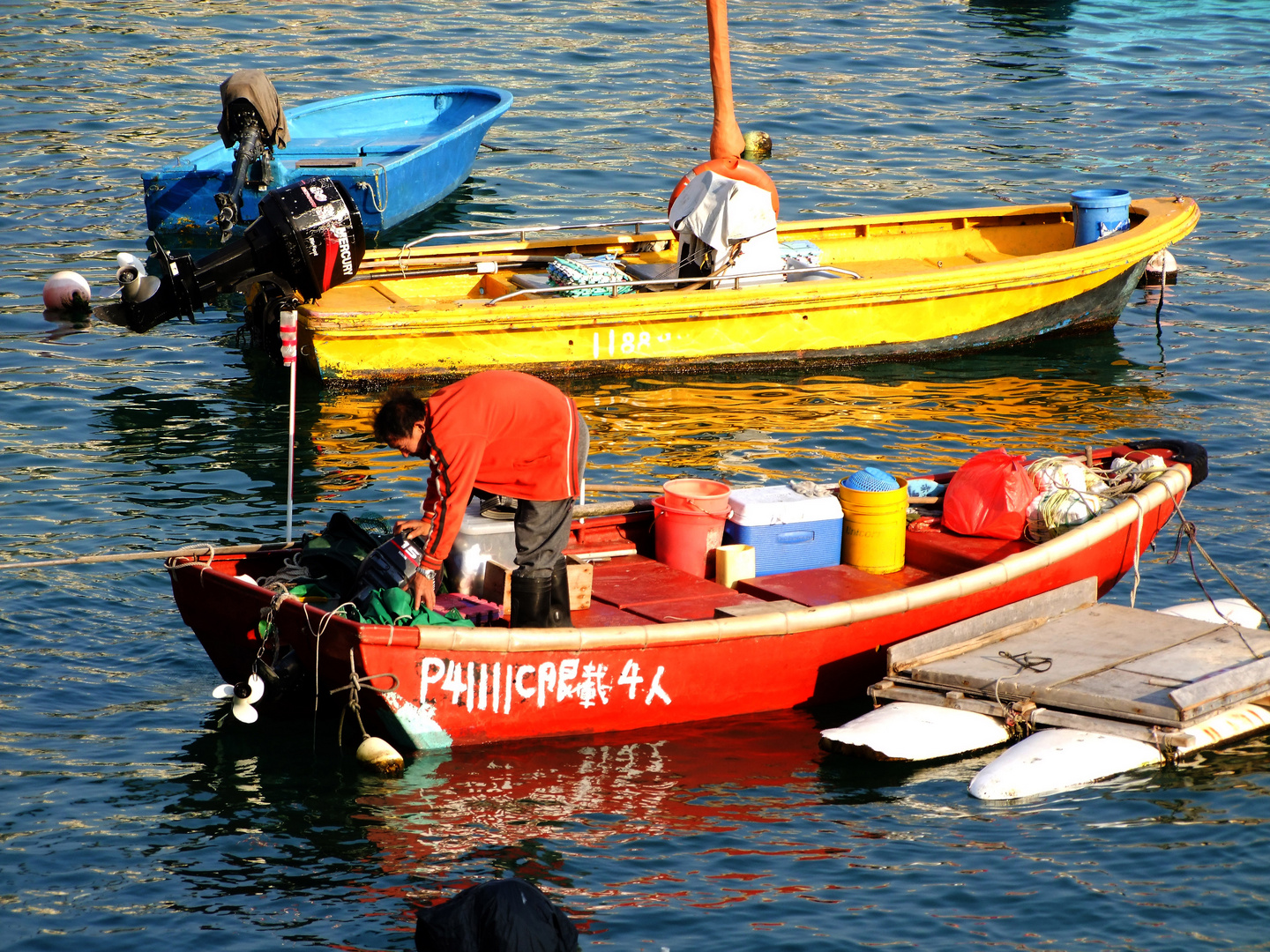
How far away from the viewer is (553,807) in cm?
716

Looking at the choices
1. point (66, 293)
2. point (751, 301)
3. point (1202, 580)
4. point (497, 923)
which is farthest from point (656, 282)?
point (497, 923)

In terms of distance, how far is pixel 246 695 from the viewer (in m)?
7.42

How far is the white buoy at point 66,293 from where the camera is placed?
45.1 feet

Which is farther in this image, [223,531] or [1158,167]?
[1158,167]

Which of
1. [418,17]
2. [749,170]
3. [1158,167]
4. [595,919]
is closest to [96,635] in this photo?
[595,919]

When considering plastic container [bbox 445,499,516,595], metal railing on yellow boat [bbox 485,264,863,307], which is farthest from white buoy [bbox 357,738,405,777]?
metal railing on yellow boat [bbox 485,264,863,307]

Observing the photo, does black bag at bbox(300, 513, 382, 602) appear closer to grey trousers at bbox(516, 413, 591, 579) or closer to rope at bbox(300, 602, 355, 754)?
rope at bbox(300, 602, 355, 754)

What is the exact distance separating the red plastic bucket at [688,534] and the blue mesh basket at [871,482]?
0.72 metres

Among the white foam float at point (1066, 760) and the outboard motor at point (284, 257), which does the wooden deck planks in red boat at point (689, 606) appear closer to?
the white foam float at point (1066, 760)

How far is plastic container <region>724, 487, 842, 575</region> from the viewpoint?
345 inches

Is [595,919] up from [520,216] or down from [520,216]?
down

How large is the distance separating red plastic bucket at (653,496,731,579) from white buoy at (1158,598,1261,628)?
103 inches

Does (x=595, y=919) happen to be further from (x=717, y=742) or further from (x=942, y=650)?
(x=942, y=650)

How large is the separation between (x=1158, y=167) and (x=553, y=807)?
15241mm
